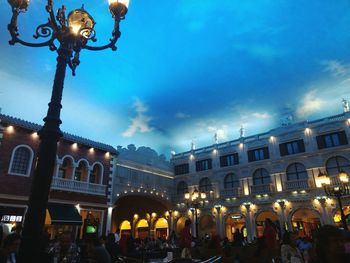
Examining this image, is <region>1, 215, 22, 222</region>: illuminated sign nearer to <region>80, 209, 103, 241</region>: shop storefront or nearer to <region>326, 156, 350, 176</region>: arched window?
<region>80, 209, 103, 241</region>: shop storefront

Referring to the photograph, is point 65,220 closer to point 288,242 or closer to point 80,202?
point 80,202

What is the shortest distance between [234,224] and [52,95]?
2513 centimetres

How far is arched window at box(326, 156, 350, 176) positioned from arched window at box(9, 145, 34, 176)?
2159cm

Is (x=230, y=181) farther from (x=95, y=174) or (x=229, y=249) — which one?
(x=229, y=249)

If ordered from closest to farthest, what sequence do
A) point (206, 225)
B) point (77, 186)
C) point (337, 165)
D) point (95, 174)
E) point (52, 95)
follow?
point (52, 95)
point (77, 186)
point (95, 174)
point (337, 165)
point (206, 225)

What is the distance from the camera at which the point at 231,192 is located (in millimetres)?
25359

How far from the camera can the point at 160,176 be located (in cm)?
2853

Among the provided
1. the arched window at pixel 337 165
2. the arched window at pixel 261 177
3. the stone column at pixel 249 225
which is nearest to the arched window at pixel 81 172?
the stone column at pixel 249 225

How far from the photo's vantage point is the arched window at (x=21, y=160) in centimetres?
1581

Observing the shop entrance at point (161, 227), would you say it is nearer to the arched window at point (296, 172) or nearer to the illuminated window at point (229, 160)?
the illuminated window at point (229, 160)

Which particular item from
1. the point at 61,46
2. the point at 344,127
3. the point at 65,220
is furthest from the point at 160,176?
the point at 61,46

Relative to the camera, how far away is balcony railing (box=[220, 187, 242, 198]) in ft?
81.7

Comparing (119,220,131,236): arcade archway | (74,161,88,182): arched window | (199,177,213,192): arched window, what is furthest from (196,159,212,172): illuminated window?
(74,161,88,182): arched window

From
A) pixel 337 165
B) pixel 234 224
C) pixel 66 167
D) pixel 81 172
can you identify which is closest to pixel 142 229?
pixel 234 224
